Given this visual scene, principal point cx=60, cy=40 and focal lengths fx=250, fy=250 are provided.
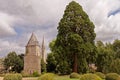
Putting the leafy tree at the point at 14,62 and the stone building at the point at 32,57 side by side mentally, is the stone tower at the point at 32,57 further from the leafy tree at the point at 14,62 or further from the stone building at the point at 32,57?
the leafy tree at the point at 14,62

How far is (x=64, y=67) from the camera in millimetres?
41594

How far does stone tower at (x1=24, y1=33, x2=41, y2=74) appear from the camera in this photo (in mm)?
80938

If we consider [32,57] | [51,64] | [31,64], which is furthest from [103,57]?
[32,57]

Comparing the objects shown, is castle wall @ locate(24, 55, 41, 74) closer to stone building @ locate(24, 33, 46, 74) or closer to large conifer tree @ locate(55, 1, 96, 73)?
stone building @ locate(24, 33, 46, 74)

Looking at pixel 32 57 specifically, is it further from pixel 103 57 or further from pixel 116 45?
pixel 103 57

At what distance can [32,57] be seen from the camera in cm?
8512

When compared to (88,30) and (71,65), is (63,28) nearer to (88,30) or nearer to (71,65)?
(88,30)

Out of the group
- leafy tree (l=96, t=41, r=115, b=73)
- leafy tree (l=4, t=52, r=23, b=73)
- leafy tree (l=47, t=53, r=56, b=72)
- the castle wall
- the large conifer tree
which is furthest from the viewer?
leafy tree (l=4, t=52, r=23, b=73)

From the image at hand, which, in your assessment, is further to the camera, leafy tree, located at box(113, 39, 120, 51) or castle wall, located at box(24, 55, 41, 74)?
castle wall, located at box(24, 55, 41, 74)

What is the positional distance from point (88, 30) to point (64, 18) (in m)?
4.56

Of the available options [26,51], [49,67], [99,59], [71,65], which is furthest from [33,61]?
[71,65]

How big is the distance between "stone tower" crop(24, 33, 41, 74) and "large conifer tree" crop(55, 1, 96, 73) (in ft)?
125

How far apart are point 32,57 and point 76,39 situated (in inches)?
1873

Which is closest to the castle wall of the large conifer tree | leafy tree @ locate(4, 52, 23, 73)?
leafy tree @ locate(4, 52, 23, 73)
